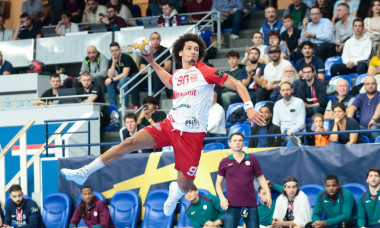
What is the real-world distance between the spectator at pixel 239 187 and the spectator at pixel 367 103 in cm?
270

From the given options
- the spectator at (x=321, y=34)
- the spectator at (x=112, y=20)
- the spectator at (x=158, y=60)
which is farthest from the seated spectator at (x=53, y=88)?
the spectator at (x=321, y=34)

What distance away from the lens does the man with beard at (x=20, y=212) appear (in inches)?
551

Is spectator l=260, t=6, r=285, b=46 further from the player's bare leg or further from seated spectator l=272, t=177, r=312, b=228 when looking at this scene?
the player's bare leg

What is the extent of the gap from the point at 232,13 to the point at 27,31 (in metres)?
6.17

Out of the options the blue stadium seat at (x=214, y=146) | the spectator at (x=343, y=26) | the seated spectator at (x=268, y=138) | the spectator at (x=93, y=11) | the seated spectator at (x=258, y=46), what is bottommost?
the blue stadium seat at (x=214, y=146)

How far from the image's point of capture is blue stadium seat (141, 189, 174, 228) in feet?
43.8

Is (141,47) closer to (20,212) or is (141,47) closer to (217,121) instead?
(217,121)

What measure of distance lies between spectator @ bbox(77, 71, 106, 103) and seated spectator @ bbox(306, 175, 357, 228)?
5.99m

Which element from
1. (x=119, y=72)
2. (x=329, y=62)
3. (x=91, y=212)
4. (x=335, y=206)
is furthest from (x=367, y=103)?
(x=119, y=72)

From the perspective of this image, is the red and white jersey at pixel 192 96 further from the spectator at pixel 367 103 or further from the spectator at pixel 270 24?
the spectator at pixel 270 24

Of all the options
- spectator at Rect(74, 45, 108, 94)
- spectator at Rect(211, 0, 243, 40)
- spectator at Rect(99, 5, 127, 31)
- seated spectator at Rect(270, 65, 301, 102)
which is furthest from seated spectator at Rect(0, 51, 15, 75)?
seated spectator at Rect(270, 65, 301, 102)

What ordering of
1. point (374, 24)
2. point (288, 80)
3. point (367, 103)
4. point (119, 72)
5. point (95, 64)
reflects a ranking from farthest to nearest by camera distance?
point (95, 64) → point (119, 72) → point (374, 24) → point (288, 80) → point (367, 103)

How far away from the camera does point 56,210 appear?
14219 mm

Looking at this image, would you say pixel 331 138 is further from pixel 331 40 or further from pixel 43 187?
pixel 43 187
